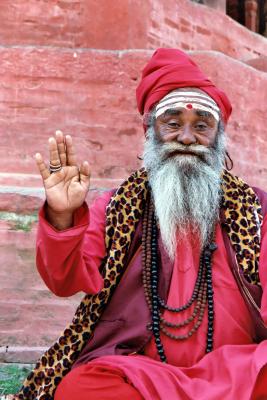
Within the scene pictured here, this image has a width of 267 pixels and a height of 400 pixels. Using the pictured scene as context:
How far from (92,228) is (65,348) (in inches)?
19.2

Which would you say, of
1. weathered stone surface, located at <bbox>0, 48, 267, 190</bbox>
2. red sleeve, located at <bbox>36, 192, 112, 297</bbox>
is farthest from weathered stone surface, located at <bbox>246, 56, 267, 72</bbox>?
red sleeve, located at <bbox>36, 192, 112, 297</bbox>

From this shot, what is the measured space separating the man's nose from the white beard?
21mm

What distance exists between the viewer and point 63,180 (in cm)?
247

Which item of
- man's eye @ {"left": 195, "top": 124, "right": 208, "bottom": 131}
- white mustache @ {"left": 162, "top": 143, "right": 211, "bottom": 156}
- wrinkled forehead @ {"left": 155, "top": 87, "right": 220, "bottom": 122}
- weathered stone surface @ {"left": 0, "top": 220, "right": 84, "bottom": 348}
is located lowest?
weathered stone surface @ {"left": 0, "top": 220, "right": 84, "bottom": 348}

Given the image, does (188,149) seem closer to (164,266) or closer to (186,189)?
(186,189)

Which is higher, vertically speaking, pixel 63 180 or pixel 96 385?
pixel 63 180

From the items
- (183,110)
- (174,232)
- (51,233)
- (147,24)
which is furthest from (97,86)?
(51,233)

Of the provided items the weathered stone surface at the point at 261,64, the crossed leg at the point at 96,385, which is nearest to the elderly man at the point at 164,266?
the crossed leg at the point at 96,385

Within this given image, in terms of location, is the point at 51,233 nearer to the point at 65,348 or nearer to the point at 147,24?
the point at 65,348

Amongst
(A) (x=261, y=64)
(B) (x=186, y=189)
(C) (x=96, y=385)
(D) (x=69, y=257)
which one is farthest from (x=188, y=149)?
(A) (x=261, y=64)

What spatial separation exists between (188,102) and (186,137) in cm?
19

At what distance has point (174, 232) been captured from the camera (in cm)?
275

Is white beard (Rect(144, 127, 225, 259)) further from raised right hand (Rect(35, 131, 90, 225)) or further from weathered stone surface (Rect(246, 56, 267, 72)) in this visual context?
weathered stone surface (Rect(246, 56, 267, 72))

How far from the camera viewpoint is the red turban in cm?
299
